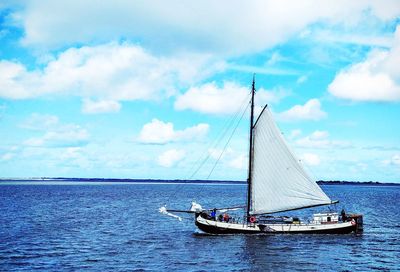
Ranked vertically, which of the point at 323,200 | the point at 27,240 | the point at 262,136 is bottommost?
the point at 27,240

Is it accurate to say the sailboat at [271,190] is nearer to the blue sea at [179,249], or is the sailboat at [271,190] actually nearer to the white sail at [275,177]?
the white sail at [275,177]

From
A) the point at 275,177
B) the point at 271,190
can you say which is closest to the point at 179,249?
the point at 271,190

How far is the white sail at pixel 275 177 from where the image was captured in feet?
191

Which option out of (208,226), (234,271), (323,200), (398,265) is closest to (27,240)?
(208,226)

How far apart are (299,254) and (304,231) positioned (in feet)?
37.6

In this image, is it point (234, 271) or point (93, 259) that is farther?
point (93, 259)

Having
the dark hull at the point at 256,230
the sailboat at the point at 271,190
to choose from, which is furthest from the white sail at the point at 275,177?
the dark hull at the point at 256,230

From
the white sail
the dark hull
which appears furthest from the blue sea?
the white sail

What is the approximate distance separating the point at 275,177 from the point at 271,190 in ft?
6.14

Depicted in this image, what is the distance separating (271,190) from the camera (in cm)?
5906

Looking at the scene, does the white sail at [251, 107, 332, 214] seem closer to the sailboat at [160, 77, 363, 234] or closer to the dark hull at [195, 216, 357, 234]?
the sailboat at [160, 77, 363, 234]

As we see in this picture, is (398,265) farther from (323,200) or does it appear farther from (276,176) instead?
(276,176)

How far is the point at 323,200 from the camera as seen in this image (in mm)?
57781

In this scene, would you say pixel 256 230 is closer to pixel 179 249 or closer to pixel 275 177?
pixel 275 177
